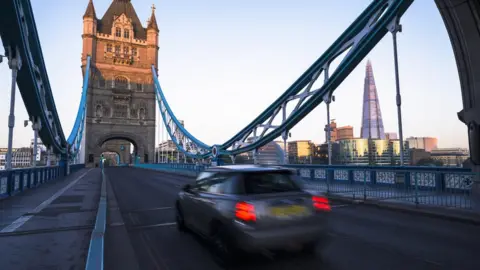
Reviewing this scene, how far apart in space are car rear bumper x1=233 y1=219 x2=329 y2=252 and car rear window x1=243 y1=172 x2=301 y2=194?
606 mm

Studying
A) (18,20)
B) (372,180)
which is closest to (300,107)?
(372,180)

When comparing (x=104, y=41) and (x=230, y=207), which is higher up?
(x=104, y=41)

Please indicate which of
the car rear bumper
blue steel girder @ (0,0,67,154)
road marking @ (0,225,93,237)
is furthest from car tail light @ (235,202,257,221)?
blue steel girder @ (0,0,67,154)

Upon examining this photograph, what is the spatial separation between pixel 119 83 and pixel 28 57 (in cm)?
6287

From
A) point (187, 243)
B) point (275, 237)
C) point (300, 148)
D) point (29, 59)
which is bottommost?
point (187, 243)

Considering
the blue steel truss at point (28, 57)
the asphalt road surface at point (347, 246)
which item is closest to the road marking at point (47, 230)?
the asphalt road surface at point (347, 246)

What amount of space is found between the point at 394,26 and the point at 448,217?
1162 centimetres

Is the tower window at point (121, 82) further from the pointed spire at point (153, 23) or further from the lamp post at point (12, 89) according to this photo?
the lamp post at point (12, 89)

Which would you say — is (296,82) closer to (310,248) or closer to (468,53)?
(468,53)

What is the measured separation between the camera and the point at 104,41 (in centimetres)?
7788

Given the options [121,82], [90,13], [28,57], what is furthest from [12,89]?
[90,13]

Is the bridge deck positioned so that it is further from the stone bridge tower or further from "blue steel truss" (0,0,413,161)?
the stone bridge tower

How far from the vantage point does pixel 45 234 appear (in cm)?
644

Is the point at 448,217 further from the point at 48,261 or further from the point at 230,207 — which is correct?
the point at 48,261
